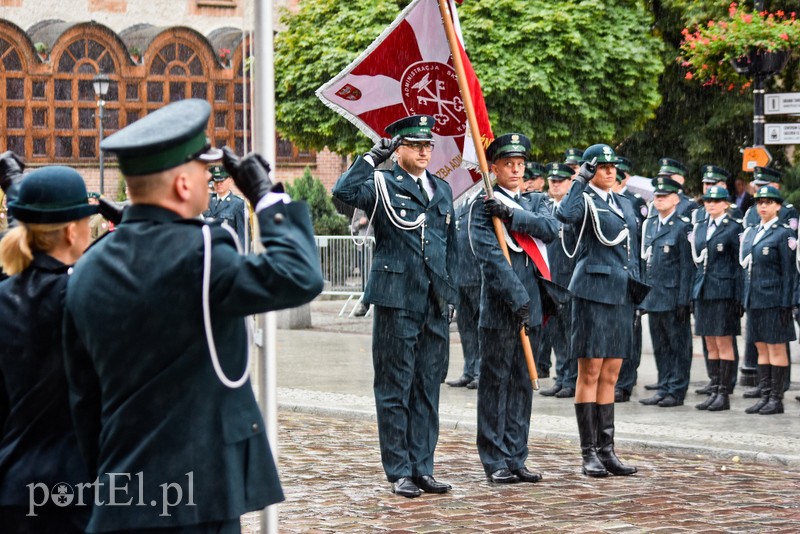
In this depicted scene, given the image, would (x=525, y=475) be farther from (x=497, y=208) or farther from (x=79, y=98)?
(x=79, y=98)

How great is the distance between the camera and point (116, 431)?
3680 millimetres

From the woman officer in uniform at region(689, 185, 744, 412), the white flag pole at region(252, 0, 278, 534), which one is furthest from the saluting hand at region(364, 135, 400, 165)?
the woman officer in uniform at region(689, 185, 744, 412)

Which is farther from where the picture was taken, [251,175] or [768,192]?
[768,192]

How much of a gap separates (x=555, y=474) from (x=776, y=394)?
3.66 m

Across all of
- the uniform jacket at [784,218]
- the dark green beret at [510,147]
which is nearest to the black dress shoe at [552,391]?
the uniform jacket at [784,218]

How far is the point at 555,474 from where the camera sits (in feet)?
29.2

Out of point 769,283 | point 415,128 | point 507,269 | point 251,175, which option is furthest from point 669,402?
point 251,175

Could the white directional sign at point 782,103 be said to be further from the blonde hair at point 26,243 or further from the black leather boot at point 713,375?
the blonde hair at point 26,243

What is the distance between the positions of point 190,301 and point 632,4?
74.1 ft

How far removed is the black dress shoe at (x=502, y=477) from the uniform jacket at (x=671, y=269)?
15.5 feet

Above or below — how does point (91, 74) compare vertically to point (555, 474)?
above

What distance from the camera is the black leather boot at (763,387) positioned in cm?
1182

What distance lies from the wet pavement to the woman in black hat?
3.06 m

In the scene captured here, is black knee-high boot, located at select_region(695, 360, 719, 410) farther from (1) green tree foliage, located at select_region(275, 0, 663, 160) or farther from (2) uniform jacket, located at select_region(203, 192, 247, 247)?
(1) green tree foliage, located at select_region(275, 0, 663, 160)
